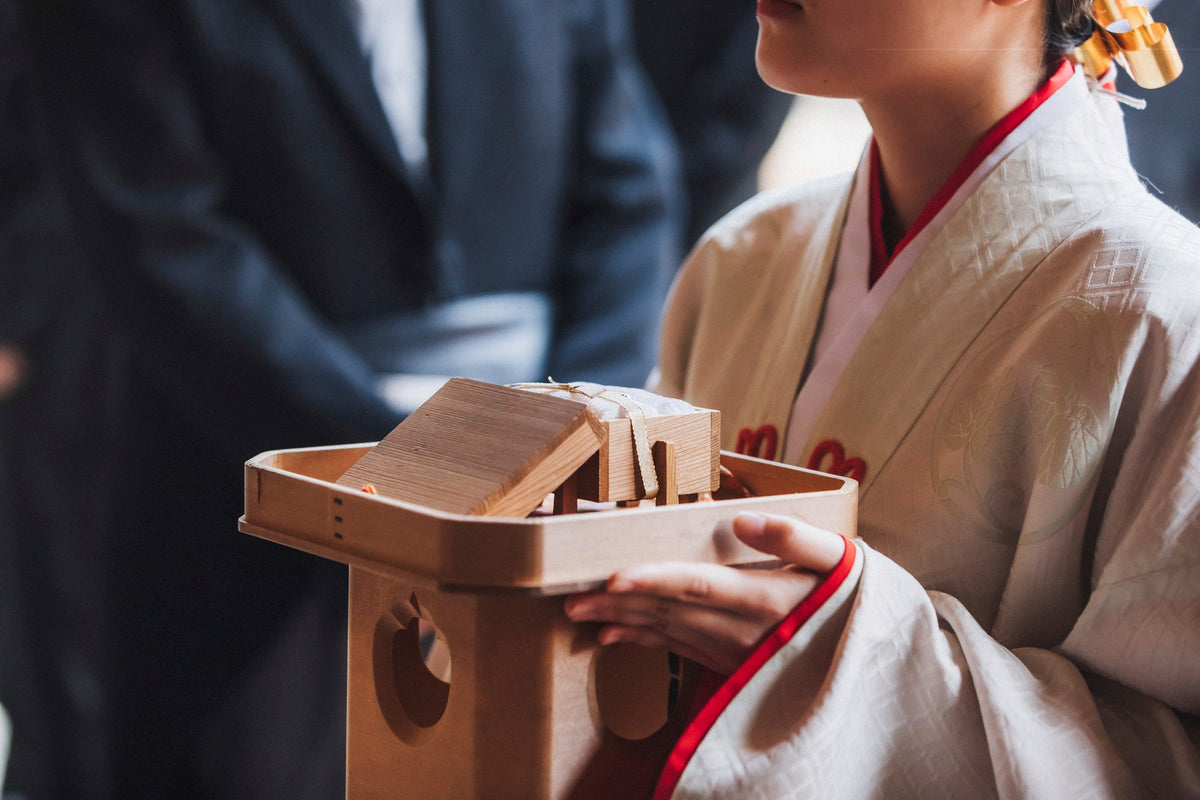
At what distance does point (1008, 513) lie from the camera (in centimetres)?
71

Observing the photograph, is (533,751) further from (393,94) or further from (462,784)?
(393,94)

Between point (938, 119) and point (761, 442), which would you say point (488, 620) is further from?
point (938, 119)

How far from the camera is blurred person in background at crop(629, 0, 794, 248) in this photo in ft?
5.69

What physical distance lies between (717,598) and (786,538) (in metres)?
0.05

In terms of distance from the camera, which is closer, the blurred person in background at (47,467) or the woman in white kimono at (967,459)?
the woman in white kimono at (967,459)

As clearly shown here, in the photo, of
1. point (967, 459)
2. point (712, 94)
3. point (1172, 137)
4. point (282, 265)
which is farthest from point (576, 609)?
point (712, 94)

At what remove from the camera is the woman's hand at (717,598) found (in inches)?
20.7

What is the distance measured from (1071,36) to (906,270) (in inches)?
8.4

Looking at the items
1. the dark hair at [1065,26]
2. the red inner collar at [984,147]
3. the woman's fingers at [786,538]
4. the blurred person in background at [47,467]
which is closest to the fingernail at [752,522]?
the woman's fingers at [786,538]

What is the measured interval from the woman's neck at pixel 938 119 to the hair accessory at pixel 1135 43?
53 millimetres

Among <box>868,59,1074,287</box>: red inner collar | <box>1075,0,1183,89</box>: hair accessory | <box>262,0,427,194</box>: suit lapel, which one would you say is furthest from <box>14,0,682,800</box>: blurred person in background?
<box>1075,0,1183,89</box>: hair accessory

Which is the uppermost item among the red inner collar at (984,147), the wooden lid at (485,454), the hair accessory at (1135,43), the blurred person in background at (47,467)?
the hair accessory at (1135,43)

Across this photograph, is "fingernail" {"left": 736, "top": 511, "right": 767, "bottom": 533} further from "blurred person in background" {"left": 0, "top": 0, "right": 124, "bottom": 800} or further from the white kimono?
"blurred person in background" {"left": 0, "top": 0, "right": 124, "bottom": 800}

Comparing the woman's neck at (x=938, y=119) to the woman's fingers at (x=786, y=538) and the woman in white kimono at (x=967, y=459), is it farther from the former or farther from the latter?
the woman's fingers at (x=786, y=538)
